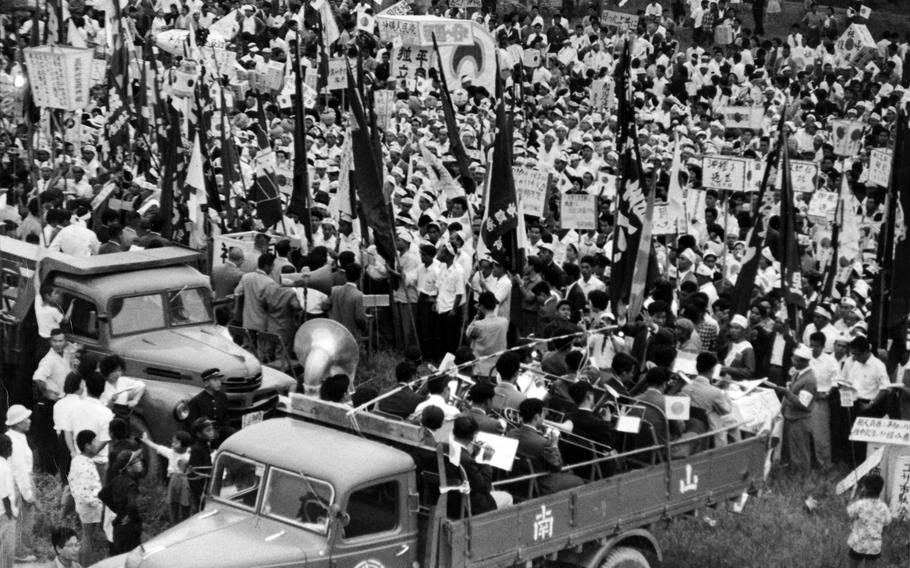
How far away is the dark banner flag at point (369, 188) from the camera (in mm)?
18844

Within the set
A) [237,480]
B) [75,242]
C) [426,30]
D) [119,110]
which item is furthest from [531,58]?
[237,480]

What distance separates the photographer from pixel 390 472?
11.3 meters

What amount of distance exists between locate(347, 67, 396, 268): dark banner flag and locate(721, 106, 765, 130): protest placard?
1128cm

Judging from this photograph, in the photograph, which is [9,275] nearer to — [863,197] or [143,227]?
[143,227]

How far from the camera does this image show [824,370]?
16.6 metres

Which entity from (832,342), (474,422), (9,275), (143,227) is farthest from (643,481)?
(143,227)

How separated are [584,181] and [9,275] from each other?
11.3 meters

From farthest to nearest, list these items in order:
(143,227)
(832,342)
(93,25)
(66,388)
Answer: (93,25) < (143,227) < (832,342) < (66,388)

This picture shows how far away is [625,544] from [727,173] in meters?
10.0

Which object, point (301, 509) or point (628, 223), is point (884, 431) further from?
point (301, 509)

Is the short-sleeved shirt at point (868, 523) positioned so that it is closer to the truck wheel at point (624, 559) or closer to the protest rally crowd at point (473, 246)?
the protest rally crowd at point (473, 246)

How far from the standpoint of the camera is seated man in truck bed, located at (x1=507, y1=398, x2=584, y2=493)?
1241cm

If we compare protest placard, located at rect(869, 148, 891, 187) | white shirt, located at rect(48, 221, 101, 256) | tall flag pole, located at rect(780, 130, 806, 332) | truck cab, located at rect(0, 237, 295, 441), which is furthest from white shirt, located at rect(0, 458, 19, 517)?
protest placard, located at rect(869, 148, 891, 187)

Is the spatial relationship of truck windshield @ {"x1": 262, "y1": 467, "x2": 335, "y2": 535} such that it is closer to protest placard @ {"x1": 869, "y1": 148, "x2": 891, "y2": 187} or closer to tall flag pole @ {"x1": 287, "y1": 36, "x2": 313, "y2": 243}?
tall flag pole @ {"x1": 287, "y1": 36, "x2": 313, "y2": 243}
